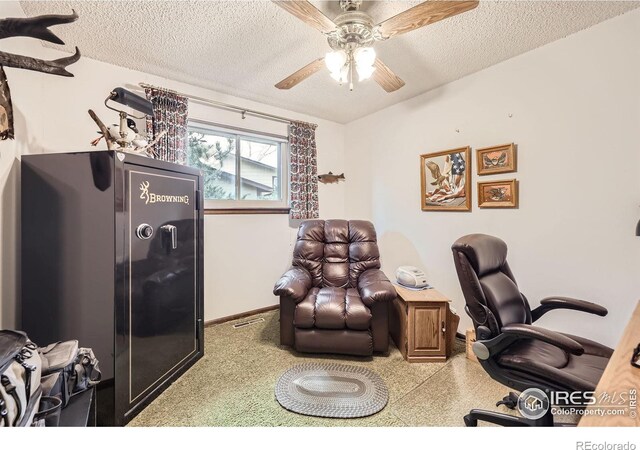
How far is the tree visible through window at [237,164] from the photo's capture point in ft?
9.34

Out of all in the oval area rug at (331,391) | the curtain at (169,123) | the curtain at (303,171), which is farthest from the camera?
the curtain at (303,171)

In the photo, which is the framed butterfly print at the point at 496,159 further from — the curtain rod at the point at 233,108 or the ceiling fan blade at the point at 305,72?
the curtain rod at the point at 233,108

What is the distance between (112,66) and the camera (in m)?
2.21

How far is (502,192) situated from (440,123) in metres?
0.93

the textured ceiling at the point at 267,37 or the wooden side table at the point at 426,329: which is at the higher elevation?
the textured ceiling at the point at 267,37

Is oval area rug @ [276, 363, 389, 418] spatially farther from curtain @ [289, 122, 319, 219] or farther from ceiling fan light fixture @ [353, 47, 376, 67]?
ceiling fan light fixture @ [353, 47, 376, 67]

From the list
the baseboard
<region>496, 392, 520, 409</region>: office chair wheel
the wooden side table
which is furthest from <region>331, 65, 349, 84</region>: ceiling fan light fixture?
the baseboard

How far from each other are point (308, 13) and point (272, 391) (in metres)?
2.21

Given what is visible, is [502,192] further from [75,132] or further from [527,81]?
[75,132]

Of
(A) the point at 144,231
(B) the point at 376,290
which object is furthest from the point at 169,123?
(B) the point at 376,290

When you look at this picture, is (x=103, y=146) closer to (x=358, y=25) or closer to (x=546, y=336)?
(x=358, y=25)

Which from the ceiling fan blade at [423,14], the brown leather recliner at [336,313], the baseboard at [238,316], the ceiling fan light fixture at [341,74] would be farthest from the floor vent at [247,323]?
the ceiling fan blade at [423,14]

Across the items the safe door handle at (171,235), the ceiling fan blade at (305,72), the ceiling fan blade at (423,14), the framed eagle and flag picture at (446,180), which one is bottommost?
the safe door handle at (171,235)

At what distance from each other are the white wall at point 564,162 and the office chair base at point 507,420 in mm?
1041
